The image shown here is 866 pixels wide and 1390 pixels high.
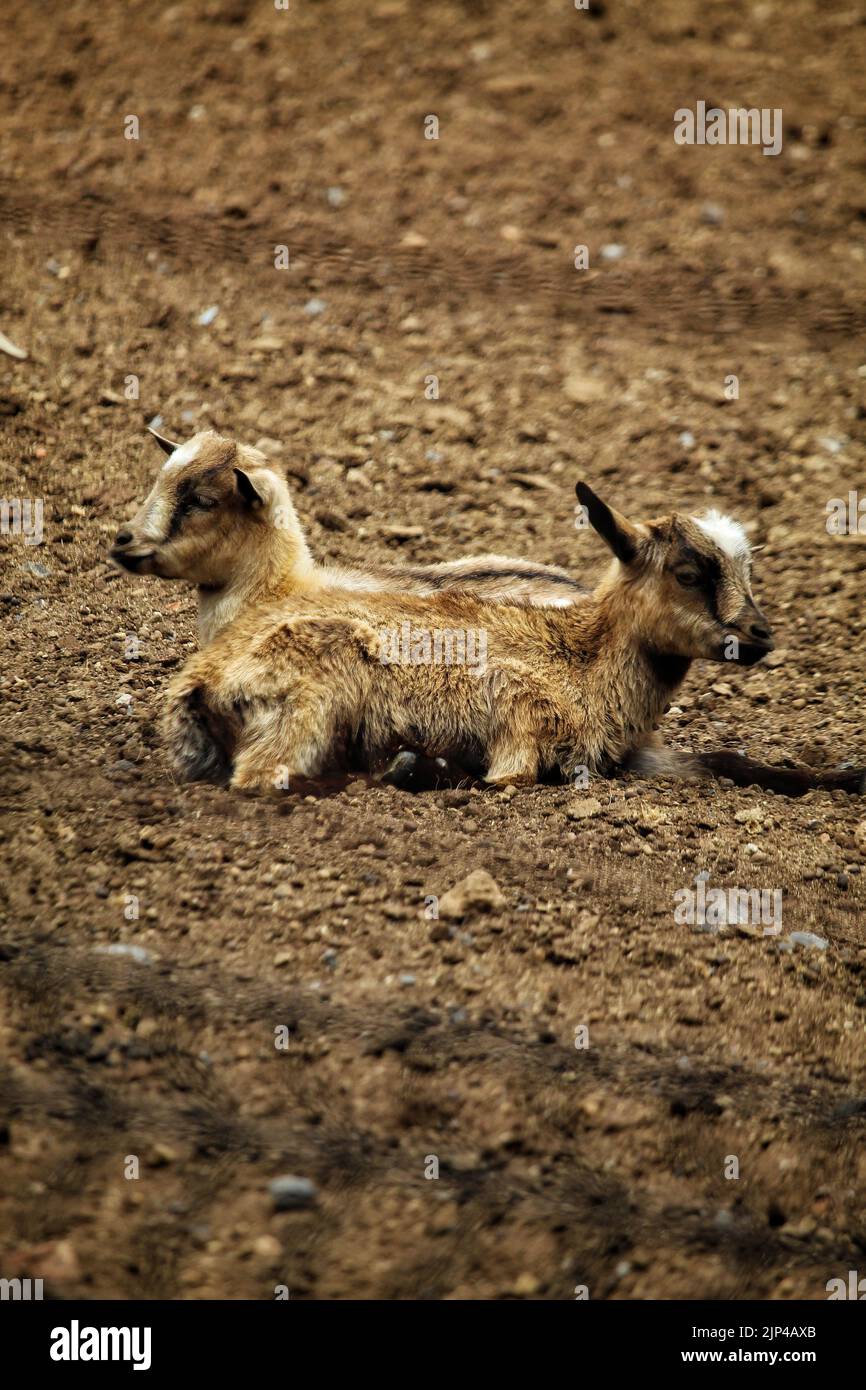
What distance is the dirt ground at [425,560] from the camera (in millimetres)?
4473

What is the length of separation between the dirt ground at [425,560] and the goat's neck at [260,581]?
0.71 meters

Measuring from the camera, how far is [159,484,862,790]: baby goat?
21.2 feet

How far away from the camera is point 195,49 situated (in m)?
13.6

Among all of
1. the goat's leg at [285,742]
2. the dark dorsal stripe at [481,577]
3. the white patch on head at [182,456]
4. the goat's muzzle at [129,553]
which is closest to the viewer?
the goat's leg at [285,742]

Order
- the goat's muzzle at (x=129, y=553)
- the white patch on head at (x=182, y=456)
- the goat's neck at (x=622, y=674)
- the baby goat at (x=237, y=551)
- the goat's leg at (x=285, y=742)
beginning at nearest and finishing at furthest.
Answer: the goat's leg at (x=285, y=742)
the goat's muzzle at (x=129, y=553)
the baby goat at (x=237, y=551)
the white patch on head at (x=182, y=456)
the goat's neck at (x=622, y=674)

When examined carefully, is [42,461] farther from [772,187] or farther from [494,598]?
[772,187]

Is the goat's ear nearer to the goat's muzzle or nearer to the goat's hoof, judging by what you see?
the goat's hoof

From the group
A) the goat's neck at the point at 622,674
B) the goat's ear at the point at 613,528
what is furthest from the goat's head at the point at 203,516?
the goat's neck at the point at 622,674

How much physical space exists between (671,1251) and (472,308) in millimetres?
8767

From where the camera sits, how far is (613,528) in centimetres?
679

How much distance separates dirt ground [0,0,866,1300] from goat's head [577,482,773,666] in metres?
0.78

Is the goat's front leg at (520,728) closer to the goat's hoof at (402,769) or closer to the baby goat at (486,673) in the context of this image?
the baby goat at (486,673)

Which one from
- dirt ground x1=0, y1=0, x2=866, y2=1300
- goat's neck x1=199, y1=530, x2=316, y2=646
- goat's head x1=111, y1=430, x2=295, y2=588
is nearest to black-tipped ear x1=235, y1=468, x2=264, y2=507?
goat's head x1=111, y1=430, x2=295, y2=588

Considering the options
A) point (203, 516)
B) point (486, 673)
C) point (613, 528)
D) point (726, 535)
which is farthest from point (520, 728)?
point (203, 516)
